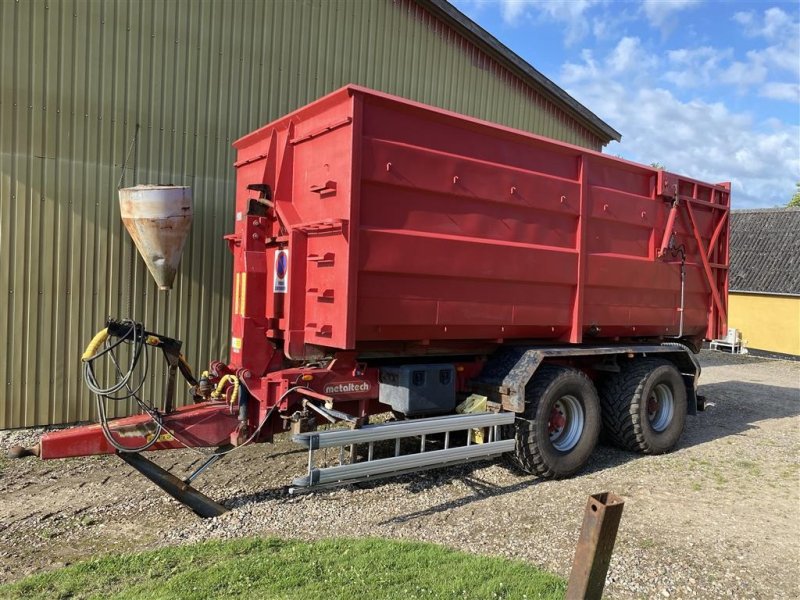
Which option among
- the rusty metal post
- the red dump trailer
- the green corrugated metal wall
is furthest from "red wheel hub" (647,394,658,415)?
the green corrugated metal wall

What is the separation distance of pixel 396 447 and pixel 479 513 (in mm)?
861

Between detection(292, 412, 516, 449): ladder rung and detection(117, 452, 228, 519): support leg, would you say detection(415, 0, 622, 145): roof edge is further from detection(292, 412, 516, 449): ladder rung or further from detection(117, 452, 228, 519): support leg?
detection(117, 452, 228, 519): support leg

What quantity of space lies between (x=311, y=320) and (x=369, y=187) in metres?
1.16

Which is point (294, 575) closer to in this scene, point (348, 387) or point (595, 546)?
point (348, 387)

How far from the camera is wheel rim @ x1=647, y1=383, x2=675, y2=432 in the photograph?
7.23 metres

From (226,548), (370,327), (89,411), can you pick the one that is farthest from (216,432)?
(89,411)

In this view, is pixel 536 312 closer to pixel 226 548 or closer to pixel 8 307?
pixel 226 548

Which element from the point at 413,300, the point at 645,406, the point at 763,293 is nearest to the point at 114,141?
the point at 413,300

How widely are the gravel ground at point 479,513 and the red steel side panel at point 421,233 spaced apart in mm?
1317

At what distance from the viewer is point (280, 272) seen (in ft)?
17.3

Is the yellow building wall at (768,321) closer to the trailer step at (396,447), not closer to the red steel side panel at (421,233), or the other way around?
the red steel side panel at (421,233)

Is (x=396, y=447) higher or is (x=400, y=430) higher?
(x=400, y=430)

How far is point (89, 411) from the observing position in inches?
282

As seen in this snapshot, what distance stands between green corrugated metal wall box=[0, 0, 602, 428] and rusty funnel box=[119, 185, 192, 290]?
1156mm
